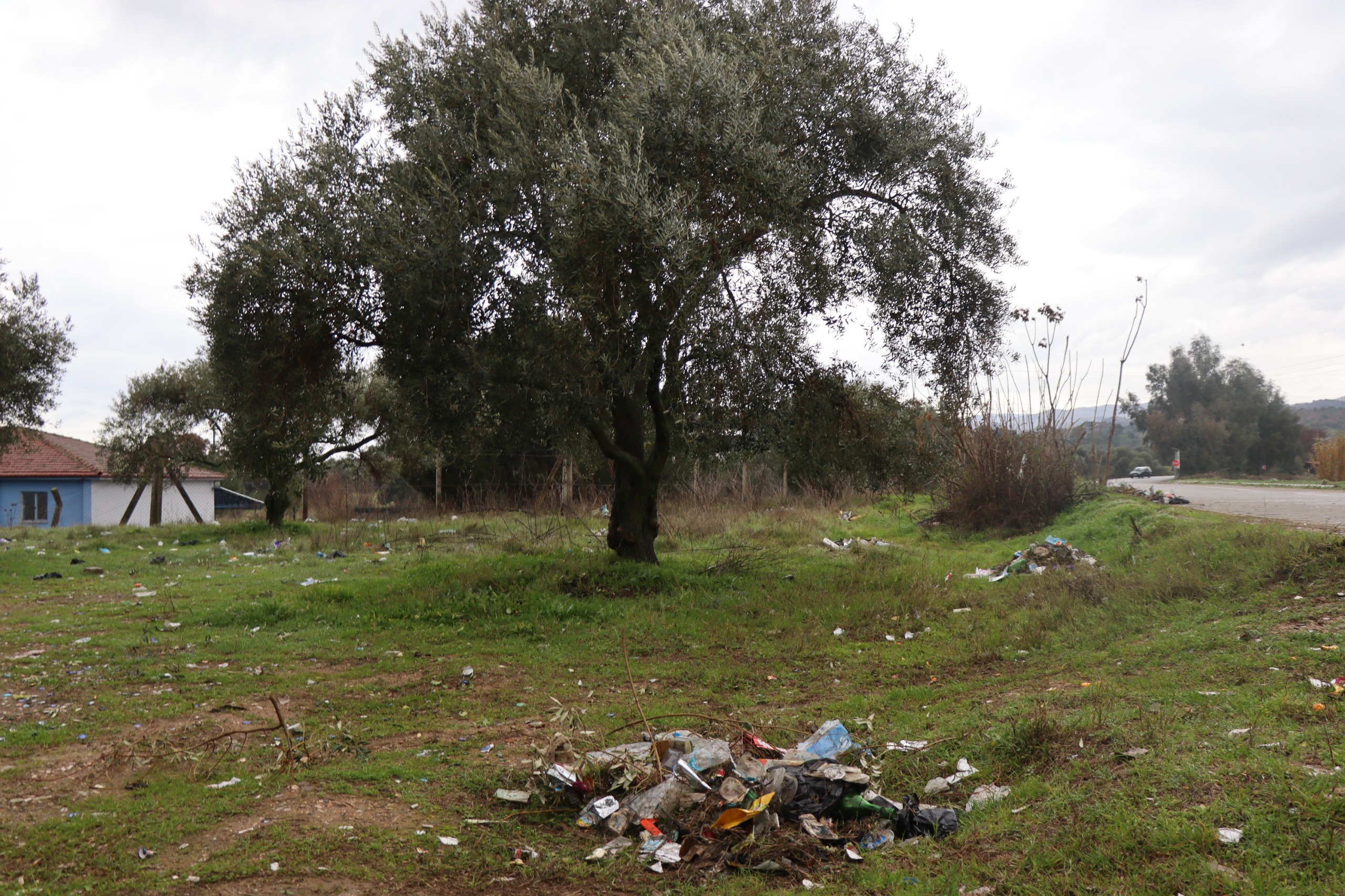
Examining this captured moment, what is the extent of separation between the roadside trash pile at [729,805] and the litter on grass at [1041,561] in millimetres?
7801

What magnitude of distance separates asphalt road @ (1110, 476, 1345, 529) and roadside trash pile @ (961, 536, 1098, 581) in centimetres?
283

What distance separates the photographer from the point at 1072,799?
4.05m

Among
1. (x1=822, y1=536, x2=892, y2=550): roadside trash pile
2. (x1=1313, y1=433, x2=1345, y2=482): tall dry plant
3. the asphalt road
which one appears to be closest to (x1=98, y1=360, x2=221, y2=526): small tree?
(x1=822, y1=536, x2=892, y2=550): roadside trash pile

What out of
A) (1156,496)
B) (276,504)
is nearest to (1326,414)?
(1156,496)

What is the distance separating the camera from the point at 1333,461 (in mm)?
26578

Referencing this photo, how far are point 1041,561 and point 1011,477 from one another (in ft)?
19.8

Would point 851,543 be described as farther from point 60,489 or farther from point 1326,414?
point 1326,414

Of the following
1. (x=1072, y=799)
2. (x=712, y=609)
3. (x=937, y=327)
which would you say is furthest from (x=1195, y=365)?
(x=1072, y=799)

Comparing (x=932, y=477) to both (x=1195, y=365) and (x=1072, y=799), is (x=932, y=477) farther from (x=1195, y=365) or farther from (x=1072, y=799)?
(x=1195, y=365)

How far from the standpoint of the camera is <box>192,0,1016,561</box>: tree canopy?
31.1 ft

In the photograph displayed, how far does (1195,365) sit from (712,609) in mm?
67496

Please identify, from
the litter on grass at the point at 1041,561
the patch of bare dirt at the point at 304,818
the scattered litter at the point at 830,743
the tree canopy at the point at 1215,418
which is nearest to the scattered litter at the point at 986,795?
the scattered litter at the point at 830,743

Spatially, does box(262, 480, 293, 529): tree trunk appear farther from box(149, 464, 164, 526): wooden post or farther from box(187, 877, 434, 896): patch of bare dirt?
box(187, 877, 434, 896): patch of bare dirt

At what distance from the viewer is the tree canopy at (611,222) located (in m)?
9.47
